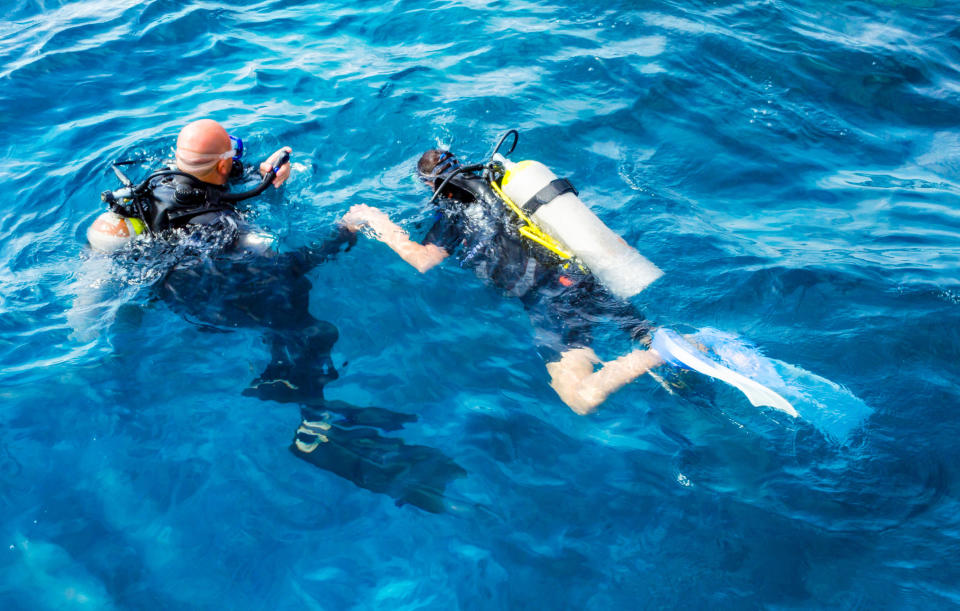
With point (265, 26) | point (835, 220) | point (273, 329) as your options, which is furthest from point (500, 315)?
point (265, 26)

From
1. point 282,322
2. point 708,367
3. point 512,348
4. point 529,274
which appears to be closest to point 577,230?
point 529,274

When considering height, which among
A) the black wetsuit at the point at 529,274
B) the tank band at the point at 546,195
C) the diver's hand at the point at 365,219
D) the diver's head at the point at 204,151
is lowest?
the black wetsuit at the point at 529,274

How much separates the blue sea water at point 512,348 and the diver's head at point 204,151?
924mm

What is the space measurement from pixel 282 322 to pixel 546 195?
83.6 inches

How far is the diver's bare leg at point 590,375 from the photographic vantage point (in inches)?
168

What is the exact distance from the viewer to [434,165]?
5.31 metres

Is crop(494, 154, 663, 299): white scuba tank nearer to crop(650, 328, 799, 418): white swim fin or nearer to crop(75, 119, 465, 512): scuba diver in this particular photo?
crop(650, 328, 799, 418): white swim fin

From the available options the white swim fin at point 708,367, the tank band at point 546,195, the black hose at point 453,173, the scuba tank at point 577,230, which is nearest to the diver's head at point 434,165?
the black hose at point 453,173

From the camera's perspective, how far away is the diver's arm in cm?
506

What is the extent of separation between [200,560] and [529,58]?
6825 millimetres

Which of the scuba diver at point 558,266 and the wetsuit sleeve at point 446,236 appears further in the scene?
the wetsuit sleeve at point 446,236

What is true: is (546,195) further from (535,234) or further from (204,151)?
(204,151)

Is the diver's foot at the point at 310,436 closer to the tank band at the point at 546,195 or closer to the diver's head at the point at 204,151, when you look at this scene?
the diver's head at the point at 204,151

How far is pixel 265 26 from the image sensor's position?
905 cm
